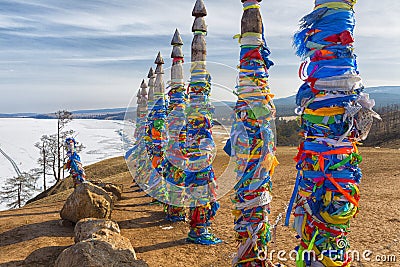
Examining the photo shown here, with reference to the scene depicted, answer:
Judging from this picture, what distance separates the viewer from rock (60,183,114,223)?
401 inches

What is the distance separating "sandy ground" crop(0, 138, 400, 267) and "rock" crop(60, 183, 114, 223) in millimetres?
552

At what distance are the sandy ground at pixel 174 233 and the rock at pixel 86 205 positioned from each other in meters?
0.55

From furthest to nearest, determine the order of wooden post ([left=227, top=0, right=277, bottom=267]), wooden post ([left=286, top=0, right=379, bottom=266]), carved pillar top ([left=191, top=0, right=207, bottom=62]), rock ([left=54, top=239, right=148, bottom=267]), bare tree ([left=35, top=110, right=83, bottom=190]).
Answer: bare tree ([left=35, top=110, right=83, bottom=190]), carved pillar top ([left=191, top=0, right=207, bottom=62]), wooden post ([left=227, top=0, right=277, bottom=267]), rock ([left=54, top=239, right=148, bottom=267]), wooden post ([left=286, top=0, right=379, bottom=266])

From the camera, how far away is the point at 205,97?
29.5 ft

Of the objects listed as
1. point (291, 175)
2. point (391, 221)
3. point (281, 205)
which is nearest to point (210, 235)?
point (281, 205)

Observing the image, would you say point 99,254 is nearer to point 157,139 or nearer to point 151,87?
point 157,139

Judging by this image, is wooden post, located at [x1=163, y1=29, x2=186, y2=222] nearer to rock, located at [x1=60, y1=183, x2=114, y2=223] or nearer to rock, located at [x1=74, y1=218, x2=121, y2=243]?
rock, located at [x1=60, y1=183, x2=114, y2=223]

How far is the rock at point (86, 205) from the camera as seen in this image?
10.2 meters

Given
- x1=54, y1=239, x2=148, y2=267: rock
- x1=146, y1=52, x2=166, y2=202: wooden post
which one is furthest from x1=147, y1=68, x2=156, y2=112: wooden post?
x1=54, y1=239, x2=148, y2=267: rock

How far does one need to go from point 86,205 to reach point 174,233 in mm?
2905

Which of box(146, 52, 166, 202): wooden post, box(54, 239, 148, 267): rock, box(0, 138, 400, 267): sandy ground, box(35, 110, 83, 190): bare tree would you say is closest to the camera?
box(54, 239, 148, 267): rock

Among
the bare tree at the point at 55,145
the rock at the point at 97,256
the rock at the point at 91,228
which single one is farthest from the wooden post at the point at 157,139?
the bare tree at the point at 55,145

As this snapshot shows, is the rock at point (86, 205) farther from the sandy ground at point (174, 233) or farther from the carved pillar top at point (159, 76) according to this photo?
the carved pillar top at point (159, 76)

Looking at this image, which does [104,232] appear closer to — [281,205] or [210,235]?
[210,235]
